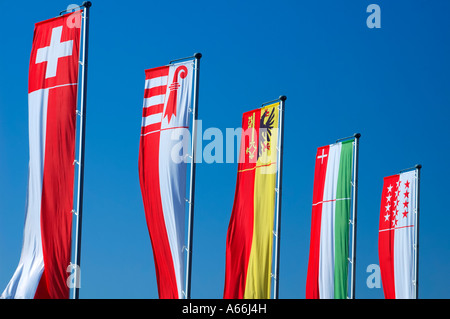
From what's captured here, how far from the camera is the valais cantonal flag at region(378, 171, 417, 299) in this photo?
1072 inches

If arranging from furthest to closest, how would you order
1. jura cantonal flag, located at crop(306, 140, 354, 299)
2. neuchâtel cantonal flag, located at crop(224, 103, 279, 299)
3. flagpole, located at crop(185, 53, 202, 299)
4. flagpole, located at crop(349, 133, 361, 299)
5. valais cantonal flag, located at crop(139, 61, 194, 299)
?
flagpole, located at crop(349, 133, 361, 299) < jura cantonal flag, located at crop(306, 140, 354, 299) < neuchâtel cantonal flag, located at crop(224, 103, 279, 299) < flagpole, located at crop(185, 53, 202, 299) < valais cantonal flag, located at crop(139, 61, 194, 299)

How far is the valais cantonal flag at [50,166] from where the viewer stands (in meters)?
14.1

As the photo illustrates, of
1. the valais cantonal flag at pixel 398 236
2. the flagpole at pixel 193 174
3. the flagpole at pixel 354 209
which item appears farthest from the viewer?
the valais cantonal flag at pixel 398 236

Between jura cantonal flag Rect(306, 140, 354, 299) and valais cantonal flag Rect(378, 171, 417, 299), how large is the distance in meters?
4.18

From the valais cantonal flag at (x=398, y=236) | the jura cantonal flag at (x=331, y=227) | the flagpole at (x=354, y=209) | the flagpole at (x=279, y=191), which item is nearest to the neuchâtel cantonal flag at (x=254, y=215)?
the flagpole at (x=279, y=191)

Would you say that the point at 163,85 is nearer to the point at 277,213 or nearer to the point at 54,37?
the point at 54,37

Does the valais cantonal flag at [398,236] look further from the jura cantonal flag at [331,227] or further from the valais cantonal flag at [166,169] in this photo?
the valais cantonal flag at [166,169]

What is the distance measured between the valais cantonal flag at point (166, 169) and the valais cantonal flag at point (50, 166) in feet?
9.86

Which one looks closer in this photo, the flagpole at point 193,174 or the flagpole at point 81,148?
the flagpole at point 81,148

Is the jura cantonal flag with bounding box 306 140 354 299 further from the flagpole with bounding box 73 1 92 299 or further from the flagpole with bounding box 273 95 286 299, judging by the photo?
the flagpole with bounding box 73 1 92 299

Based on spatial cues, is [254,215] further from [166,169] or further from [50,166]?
[50,166]

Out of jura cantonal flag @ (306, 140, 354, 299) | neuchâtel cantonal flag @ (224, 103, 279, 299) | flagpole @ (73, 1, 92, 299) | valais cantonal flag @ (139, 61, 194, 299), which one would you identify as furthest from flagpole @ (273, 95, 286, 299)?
flagpole @ (73, 1, 92, 299)

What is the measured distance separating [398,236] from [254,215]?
9188mm

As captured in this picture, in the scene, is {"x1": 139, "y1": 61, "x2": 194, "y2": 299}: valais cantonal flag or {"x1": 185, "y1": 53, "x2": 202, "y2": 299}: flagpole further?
{"x1": 185, "y1": 53, "x2": 202, "y2": 299}: flagpole
